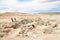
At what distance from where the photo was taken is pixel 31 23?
201cm

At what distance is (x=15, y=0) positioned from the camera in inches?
83.4

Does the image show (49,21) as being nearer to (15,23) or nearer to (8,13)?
(15,23)

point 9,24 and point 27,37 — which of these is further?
point 9,24

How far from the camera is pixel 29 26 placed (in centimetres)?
199

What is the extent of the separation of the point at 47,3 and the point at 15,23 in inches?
21.5

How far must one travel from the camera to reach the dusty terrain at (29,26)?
6.23 ft

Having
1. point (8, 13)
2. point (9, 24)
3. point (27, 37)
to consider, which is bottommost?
point (27, 37)

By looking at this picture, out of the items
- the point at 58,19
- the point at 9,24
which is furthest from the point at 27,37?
the point at 58,19

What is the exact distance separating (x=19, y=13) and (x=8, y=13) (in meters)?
0.17

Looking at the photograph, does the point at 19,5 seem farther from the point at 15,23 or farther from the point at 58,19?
the point at 58,19

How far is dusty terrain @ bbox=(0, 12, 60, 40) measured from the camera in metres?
1.90

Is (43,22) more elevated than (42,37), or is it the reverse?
(43,22)

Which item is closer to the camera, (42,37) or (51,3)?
(42,37)

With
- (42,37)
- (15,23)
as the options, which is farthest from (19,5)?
(42,37)
